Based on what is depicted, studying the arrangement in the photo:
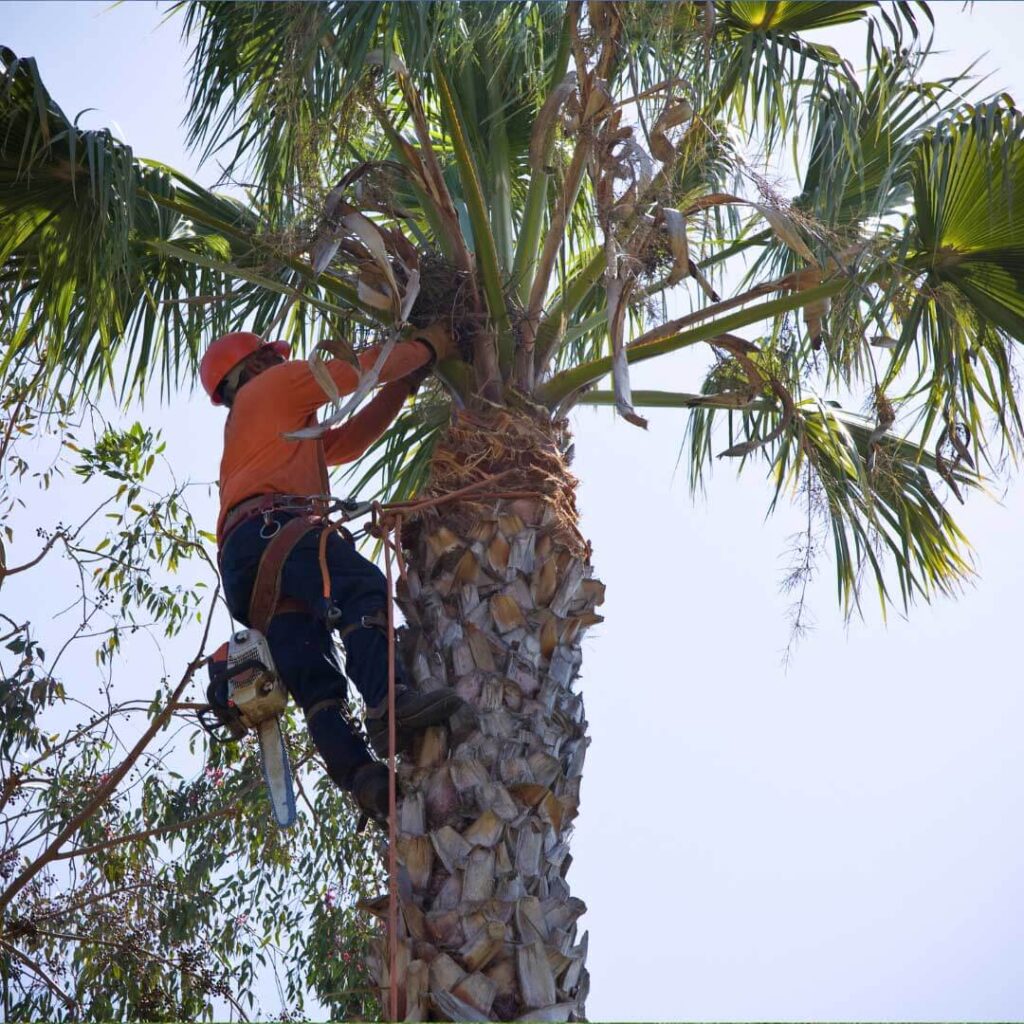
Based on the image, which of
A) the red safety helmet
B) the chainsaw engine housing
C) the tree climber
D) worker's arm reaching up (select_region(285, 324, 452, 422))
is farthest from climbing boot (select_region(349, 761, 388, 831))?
the red safety helmet

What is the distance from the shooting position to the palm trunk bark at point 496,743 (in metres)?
4.73

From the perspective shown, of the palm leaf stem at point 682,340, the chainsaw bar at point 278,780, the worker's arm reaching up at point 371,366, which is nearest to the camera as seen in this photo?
the chainsaw bar at point 278,780

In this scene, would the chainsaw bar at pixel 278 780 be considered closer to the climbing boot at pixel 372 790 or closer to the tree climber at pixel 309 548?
the tree climber at pixel 309 548

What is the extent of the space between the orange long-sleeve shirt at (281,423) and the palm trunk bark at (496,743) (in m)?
0.41

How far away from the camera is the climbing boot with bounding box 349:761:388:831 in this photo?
5.03 metres

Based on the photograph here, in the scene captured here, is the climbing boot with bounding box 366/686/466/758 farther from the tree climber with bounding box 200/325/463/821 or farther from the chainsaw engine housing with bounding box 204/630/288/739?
the chainsaw engine housing with bounding box 204/630/288/739

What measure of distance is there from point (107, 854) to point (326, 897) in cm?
117

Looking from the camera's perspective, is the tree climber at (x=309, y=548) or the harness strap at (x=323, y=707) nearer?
the tree climber at (x=309, y=548)

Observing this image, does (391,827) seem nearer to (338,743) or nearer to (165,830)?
(338,743)

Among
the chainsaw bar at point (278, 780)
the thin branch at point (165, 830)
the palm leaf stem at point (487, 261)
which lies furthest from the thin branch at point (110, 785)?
the palm leaf stem at point (487, 261)

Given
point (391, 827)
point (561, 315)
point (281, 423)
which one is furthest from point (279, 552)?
point (561, 315)

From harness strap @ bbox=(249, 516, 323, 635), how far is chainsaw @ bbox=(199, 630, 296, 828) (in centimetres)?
13

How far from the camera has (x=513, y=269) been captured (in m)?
6.40

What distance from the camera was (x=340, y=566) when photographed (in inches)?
210
